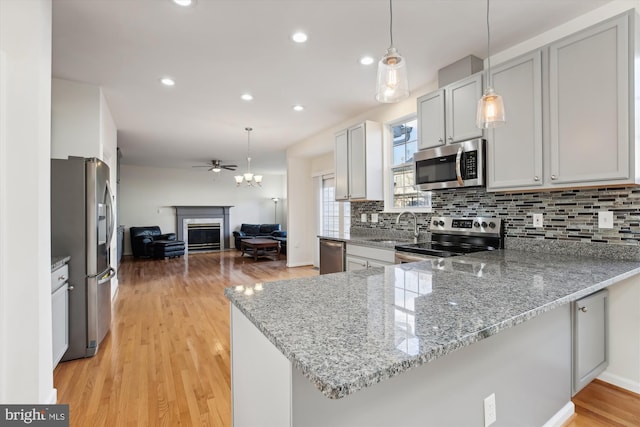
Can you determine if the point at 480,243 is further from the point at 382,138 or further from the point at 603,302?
the point at 382,138

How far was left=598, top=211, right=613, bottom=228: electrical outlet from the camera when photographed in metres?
2.03

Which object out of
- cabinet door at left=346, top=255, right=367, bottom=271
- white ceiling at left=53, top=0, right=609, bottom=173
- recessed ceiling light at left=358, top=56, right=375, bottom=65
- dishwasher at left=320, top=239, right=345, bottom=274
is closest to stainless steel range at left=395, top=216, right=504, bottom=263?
cabinet door at left=346, top=255, right=367, bottom=271

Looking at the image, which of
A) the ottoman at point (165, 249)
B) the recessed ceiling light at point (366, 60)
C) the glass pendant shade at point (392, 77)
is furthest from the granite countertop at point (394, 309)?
the ottoman at point (165, 249)

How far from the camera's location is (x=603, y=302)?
201 cm

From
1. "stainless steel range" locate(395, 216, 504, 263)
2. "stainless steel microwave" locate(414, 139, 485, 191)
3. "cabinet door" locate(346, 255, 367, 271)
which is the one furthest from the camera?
"cabinet door" locate(346, 255, 367, 271)

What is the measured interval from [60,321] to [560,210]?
380 cm

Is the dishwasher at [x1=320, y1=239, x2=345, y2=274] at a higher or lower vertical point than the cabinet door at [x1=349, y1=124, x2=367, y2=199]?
lower

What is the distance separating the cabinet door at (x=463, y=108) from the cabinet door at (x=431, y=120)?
0.06 m

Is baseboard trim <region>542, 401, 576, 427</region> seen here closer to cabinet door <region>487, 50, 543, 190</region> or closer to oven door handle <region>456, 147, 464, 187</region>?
cabinet door <region>487, 50, 543, 190</region>

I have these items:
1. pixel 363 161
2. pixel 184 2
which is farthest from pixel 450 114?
pixel 184 2

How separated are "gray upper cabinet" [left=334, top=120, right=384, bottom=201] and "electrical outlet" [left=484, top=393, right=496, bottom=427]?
2673mm

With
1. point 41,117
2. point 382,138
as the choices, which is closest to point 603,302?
point 382,138

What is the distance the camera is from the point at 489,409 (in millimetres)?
1272

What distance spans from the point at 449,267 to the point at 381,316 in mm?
927
